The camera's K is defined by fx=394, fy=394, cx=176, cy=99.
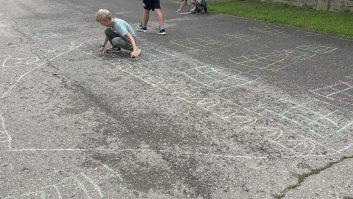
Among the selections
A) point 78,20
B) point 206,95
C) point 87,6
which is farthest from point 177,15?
point 206,95

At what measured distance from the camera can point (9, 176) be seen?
3338mm

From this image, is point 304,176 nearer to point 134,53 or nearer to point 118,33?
point 134,53

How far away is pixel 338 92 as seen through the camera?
16.7 ft

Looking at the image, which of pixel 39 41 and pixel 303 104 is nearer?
pixel 303 104

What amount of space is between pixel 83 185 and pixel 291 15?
9291 millimetres

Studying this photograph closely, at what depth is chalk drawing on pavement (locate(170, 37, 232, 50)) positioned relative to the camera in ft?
25.1

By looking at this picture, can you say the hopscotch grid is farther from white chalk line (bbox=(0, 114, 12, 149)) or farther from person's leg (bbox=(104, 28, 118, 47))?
white chalk line (bbox=(0, 114, 12, 149))

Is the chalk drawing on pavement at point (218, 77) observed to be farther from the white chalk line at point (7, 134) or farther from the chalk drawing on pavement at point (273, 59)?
the white chalk line at point (7, 134)

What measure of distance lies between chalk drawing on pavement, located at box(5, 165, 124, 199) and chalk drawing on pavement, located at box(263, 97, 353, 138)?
2.06 m

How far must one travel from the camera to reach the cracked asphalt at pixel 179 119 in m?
3.24

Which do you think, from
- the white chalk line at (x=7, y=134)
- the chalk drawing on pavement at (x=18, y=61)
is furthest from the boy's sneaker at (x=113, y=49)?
the white chalk line at (x=7, y=134)

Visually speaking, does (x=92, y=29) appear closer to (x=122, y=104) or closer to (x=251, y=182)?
(x=122, y=104)

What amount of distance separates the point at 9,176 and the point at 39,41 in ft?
18.2

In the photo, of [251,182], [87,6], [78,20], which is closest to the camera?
[251,182]
